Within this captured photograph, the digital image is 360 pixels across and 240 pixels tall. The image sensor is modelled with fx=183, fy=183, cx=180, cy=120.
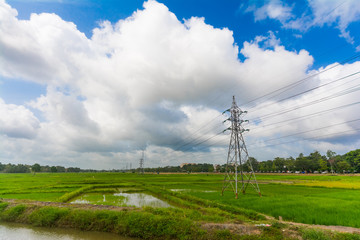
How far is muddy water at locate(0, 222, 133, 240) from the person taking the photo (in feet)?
43.6

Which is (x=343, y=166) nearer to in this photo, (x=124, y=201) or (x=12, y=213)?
(x=124, y=201)

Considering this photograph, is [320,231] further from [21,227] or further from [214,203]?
[21,227]

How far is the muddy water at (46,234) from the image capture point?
13.3 m

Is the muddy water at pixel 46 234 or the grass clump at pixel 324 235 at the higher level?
the grass clump at pixel 324 235

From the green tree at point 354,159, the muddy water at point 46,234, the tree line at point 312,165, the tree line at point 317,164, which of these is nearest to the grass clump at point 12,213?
the muddy water at point 46,234

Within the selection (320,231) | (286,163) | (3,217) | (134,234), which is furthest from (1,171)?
(286,163)

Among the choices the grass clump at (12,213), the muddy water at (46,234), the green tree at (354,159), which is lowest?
the muddy water at (46,234)

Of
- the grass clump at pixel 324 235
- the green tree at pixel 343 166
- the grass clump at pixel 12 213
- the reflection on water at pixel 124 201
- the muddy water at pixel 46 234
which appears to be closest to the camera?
the grass clump at pixel 324 235

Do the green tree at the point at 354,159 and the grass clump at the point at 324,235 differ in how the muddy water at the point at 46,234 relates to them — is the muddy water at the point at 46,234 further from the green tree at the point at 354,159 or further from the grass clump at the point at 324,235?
the green tree at the point at 354,159

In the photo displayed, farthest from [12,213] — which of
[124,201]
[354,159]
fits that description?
[354,159]

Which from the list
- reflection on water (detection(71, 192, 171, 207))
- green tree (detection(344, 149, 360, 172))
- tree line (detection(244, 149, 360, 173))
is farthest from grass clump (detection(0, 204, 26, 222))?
green tree (detection(344, 149, 360, 172))

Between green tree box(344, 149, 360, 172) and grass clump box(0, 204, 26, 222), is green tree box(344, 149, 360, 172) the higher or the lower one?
the higher one

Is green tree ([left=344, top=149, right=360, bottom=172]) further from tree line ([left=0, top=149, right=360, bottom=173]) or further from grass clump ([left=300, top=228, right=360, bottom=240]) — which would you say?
grass clump ([left=300, top=228, right=360, bottom=240])

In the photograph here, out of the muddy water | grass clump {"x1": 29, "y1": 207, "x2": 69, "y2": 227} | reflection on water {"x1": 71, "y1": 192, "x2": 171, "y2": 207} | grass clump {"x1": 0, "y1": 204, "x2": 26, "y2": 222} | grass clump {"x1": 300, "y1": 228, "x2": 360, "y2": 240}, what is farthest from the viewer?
reflection on water {"x1": 71, "y1": 192, "x2": 171, "y2": 207}
